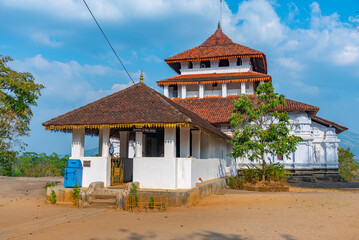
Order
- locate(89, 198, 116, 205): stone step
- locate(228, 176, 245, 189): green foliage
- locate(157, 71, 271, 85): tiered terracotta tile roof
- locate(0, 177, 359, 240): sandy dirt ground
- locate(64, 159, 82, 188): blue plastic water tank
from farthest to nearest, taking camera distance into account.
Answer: locate(157, 71, 271, 85): tiered terracotta tile roof → locate(228, 176, 245, 189): green foliage → locate(64, 159, 82, 188): blue plastic water tank → locate(89, 198, 116, 205): stone step → locate(0, 177, 359, 240): sandy dirt ground

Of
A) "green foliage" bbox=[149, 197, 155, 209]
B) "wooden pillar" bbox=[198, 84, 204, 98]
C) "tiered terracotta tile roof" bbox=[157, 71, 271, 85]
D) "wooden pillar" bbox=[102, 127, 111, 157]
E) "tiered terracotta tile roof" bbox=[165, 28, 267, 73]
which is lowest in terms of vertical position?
"green foliage" bbox=[149, 197, 155, 209]

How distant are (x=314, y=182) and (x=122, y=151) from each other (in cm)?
1497

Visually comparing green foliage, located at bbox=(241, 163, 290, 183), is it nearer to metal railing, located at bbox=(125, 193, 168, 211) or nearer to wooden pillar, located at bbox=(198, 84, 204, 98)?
metal railing, located at bbox=(125, 193, 168, 211)

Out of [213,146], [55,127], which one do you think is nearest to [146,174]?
[55,127]

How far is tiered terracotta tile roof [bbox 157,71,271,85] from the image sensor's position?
1053 inches

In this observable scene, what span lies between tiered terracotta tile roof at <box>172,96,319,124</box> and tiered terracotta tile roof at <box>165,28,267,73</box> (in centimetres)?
381

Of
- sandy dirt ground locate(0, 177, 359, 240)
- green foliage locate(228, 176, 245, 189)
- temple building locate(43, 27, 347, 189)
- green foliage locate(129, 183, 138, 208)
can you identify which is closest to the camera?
sandy dirt ground locate(0, 177, 359, 240)

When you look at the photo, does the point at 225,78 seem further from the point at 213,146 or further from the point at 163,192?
the point at 163,192

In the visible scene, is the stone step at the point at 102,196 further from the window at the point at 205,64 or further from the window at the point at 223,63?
the window at the point at 223,63

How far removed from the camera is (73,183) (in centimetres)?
1162

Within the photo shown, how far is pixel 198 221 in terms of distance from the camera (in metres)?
8.18

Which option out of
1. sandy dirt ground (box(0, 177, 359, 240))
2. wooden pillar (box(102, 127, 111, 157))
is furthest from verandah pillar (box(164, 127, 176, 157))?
wooden pillar (box(102, 127, 111, 157))

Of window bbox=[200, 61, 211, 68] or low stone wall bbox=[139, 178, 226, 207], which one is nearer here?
low stone wall bbox=[139, 178, 226, 207]

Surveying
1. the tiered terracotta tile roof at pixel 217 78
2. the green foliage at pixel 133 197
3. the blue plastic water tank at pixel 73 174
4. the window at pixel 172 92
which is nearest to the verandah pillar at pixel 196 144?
the green foliage at pixel 133 197
